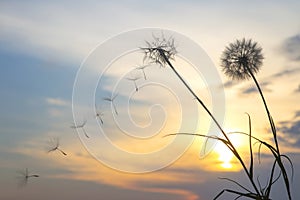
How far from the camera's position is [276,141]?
4.36 meters

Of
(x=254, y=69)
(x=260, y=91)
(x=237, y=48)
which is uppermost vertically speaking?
(x=237, y=48)

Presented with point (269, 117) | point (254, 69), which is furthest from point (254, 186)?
point (254, 69)

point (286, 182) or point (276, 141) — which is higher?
point (276, 141)

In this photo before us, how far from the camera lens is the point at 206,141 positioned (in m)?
4.90

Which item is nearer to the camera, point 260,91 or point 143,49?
point 260,91

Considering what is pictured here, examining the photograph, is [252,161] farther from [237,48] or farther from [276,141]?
[237,48]

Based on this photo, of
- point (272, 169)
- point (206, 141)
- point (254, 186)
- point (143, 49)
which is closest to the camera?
point (254, 186)

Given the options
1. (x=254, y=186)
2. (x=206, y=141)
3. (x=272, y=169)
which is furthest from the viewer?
(x=206, y=141)

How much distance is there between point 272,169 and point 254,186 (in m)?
0.46

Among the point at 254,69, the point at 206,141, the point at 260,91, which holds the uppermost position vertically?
the point at 254,69

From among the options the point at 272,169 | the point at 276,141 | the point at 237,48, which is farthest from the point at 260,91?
the point at 237,48

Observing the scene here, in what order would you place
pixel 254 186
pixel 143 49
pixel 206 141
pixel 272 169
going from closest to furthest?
pixel 254 186, pixel 272 169, pixel 206 141, pixel 143 49

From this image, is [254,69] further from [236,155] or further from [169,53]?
[236,155]

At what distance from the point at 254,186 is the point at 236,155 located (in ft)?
1.31
